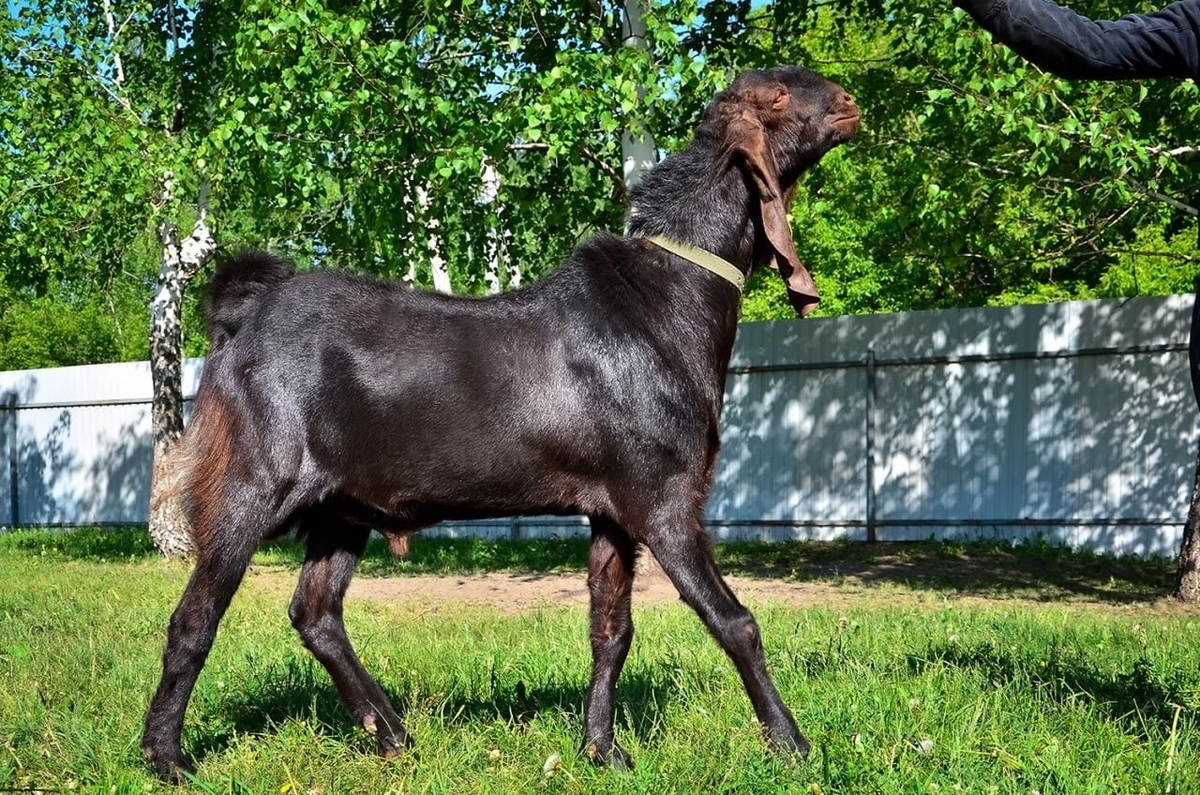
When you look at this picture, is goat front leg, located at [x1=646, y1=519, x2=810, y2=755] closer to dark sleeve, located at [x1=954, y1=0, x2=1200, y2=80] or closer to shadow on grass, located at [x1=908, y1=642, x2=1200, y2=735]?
shadow on grass, located at [x1=908, y1=642, x2=1200, y2=735]

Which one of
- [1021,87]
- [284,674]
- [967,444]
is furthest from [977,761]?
[967,444]

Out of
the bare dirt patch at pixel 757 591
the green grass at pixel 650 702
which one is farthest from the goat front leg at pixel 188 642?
the bare dirt patch at pixel 757 591

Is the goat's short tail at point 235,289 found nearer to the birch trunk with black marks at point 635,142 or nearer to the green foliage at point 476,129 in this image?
the green foliage at point 476,129

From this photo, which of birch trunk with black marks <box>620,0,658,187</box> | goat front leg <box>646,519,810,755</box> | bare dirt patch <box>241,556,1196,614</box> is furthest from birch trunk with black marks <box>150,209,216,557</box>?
goat front leg <box>646,519,810,755</box>

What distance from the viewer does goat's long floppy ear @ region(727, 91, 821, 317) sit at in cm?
→ 461

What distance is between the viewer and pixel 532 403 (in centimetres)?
452

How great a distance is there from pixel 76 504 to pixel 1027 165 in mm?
16579

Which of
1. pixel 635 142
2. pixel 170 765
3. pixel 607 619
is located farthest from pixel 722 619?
pixel 635 142

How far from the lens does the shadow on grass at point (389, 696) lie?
498 cm

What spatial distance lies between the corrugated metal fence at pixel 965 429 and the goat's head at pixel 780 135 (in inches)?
391

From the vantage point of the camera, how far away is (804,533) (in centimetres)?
1552

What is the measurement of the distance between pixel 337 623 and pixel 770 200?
2.29m

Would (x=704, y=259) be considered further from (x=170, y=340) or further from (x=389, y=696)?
(x=170, y=340)

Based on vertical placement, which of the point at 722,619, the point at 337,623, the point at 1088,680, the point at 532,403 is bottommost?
the point at 1088,680
